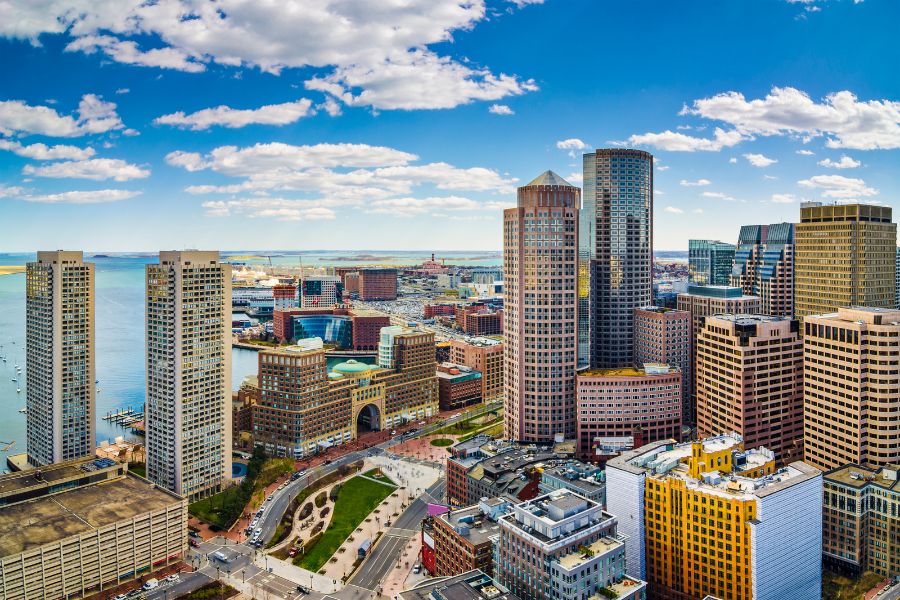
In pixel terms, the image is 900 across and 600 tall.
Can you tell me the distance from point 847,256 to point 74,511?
93.1 metres

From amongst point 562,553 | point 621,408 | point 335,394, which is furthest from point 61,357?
point 621,408

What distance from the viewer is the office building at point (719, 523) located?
1784 inches

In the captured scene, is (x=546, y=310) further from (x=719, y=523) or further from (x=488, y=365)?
(x=488, y=365)

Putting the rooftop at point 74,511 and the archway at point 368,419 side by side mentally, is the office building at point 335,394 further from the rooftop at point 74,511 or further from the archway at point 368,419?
the rooftop at point 74,511

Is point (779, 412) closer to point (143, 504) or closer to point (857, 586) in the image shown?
point (857, 586)

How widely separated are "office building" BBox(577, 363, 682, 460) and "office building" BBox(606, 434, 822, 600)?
2341cm

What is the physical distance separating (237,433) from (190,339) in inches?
1018

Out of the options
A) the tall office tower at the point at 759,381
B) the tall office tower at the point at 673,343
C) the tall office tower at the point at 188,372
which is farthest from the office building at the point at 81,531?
the tall office tower at the point at 673,343

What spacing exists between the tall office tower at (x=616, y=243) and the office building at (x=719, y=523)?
4848 centimetres

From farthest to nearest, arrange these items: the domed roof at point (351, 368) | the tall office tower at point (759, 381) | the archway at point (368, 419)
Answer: the archway at point (368, 419)
the domed roof at point (351, 368)
the tall office tower at point (759, 381)

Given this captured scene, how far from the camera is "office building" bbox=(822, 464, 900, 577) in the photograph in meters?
52.0

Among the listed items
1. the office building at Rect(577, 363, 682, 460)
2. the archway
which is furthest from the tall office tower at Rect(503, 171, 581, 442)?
the archway

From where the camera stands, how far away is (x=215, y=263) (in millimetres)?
73375

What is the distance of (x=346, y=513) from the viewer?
6894 cm
